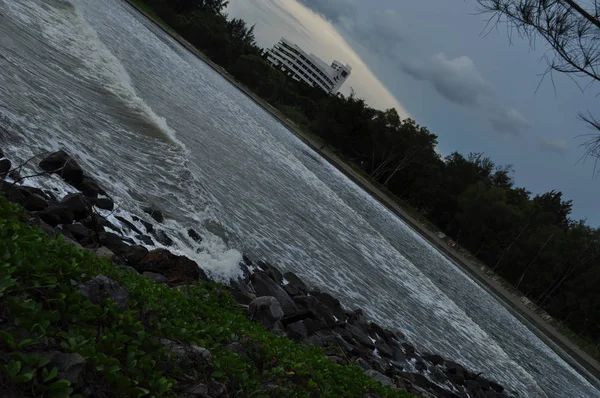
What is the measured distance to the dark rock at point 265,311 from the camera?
7789 millimetres

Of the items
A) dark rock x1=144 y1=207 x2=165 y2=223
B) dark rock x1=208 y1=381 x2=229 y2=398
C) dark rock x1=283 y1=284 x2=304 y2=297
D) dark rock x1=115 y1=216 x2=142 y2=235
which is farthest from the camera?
dark rock x1=283 y1=284 x2=304 y2=297

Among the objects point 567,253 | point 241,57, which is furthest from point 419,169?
point 241,57

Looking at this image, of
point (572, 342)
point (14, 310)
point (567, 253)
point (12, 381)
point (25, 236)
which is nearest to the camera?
point (12, 381)

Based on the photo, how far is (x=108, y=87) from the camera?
56.3ft

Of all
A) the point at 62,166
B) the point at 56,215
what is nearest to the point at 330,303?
the point at 62,166

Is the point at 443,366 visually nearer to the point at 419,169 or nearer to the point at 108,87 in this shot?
the point at 108,87

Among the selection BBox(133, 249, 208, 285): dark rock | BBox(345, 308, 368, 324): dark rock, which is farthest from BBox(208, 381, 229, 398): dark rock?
BBox(345, 308, 368, 324): dark rock

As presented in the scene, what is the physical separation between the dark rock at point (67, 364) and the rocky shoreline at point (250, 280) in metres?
2.71

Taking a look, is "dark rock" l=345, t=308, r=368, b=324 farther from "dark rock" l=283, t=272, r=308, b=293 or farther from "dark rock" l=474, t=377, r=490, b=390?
"dark rock" l=474, t=377, r=490, b=390

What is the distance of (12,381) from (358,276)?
15313mm

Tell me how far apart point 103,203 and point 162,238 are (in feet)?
3.99

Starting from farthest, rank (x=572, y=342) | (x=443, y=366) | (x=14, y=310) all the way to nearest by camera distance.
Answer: (x=572, y=342), (x=443, y=366), (x=14, y=310)

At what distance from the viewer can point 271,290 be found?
31.2ft

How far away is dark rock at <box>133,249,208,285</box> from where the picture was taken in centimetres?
735
